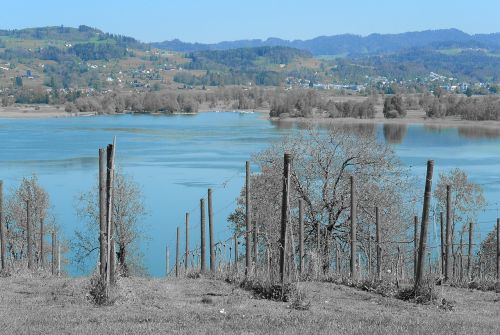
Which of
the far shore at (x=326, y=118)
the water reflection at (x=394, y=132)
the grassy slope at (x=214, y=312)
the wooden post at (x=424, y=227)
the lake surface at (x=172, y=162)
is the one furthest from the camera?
the far shore at (x=326, y=118)

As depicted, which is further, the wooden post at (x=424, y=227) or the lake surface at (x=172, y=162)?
the lake surface at (x=172, y=162)

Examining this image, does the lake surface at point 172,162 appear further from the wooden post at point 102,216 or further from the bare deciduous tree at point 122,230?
the wooden post at point 102,216

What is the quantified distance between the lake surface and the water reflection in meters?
0.14

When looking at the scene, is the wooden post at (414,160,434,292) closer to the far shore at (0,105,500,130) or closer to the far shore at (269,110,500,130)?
the far shore at (0,105,500,130)

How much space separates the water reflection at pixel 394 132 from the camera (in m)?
64.7

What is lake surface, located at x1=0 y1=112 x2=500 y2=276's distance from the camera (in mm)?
32094

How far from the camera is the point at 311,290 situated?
10.9m

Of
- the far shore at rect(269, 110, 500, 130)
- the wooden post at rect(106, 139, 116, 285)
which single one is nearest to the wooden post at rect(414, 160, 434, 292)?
the wooden post at rect(106, 139, 116, 285)

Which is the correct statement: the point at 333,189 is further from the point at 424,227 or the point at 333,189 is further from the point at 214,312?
the point at 214,312

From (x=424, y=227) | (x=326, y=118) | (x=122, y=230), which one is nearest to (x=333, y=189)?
(x=122, y=230)

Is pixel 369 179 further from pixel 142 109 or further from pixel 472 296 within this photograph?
pixel 142 109

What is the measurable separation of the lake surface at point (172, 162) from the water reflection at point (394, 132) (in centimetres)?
14

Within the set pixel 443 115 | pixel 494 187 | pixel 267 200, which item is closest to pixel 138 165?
pixel 494 187

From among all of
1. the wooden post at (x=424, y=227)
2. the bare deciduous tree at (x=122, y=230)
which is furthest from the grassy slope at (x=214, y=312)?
the bare deciduous tree at (x=122, y=230)
